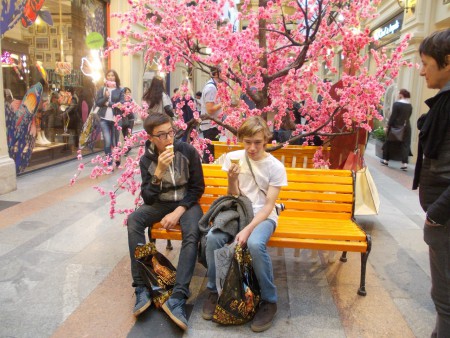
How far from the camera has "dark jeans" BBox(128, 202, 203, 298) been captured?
2996mm

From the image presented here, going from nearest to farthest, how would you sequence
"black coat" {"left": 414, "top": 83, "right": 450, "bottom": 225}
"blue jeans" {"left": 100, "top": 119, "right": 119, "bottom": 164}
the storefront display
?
"black coat" {"left": 414, "top": 83, "right": 450, "bottom": 225} → the storefront display → "blue jeans" {"left": 100, "top": 119, "right": 119, "bottom": 164}

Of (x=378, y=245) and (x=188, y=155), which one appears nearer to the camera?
(x=188, y=155)

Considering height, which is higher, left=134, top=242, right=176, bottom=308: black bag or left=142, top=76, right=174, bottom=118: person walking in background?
left=142, top=76, right=174, bottom=118: person walking in background

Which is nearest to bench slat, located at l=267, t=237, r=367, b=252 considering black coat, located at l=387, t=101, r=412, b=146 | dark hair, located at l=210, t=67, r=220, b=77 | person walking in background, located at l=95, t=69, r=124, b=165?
Result: dark hair, located at l=210, t=67, r=220, b=77

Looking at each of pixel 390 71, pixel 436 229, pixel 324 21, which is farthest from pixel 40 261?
pixel 390 71

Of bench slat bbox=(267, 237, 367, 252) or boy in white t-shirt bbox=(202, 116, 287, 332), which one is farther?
bench slat bbox=(267, 237, 367, 252)

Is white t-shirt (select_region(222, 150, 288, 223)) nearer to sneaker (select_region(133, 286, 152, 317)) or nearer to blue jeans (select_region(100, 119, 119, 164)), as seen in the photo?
→ sneaker (select_region(133, 286, 152, 317))

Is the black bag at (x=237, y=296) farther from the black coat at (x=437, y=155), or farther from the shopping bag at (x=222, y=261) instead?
the black coat at (x=437, y=155)

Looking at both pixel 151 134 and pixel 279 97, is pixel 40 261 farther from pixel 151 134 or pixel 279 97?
pixel 279 97

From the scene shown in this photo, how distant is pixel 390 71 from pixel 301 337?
9.79 ft

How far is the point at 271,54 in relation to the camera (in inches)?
180

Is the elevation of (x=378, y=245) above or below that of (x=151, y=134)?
below

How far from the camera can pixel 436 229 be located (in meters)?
2.18

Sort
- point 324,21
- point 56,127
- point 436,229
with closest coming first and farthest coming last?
point 436,229
point 324,21
point 56,127
